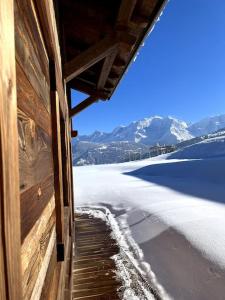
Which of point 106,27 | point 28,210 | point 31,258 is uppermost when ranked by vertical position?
point 106,27

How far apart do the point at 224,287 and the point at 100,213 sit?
5167mm

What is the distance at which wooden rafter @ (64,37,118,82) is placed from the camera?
3.10 meters

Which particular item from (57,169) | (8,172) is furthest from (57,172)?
(8,172)

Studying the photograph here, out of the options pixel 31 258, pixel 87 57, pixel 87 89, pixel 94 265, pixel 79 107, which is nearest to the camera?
pixel 31 258

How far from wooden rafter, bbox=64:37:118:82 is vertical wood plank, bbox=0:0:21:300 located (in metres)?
2.57

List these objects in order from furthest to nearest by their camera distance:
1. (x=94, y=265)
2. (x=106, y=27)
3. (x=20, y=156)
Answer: (x=94, y=265)
(x=106, y=27)
(x=20, y=156)

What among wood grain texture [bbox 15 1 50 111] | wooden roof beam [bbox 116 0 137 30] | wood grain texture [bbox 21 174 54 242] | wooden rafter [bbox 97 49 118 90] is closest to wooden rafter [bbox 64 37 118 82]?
wooden roof beam [bbox 116 0 137 30]

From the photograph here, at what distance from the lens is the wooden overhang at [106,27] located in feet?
9.54

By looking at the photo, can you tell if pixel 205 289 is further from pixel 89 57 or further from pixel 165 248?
pixel 89 57

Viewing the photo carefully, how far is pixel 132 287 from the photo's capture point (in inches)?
138

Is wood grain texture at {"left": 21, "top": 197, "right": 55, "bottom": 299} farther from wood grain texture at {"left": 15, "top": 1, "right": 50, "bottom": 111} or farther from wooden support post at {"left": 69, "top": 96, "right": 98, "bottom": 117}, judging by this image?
wooden support post at {"left": 69, "top": 96, "right": 98, "bottom": 117}

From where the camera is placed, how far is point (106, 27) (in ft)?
11.3

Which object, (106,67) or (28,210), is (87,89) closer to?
(106,67)

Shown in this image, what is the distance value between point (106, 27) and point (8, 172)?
3278 millimetres
